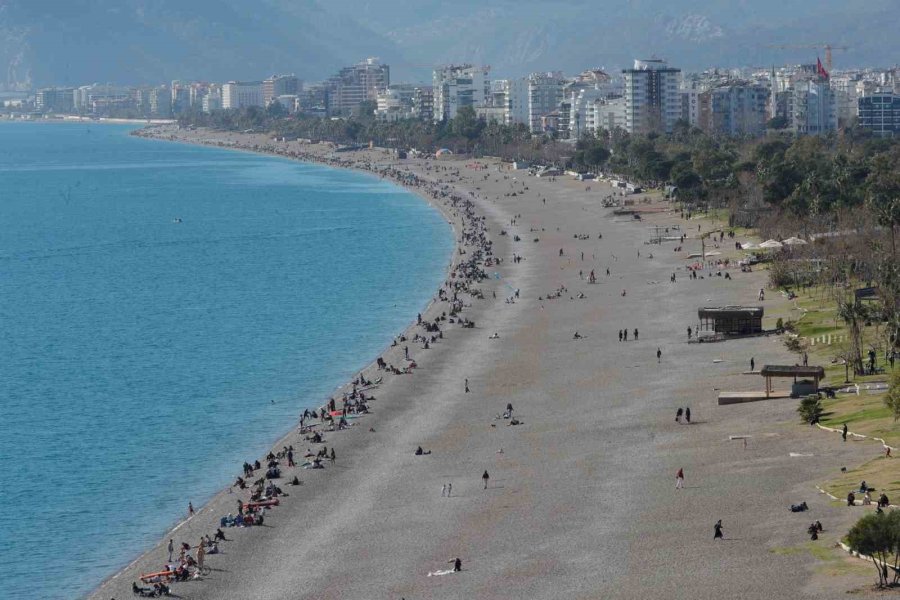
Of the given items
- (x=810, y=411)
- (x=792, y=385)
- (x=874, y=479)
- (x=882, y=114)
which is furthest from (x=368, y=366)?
(x=882, y=114)

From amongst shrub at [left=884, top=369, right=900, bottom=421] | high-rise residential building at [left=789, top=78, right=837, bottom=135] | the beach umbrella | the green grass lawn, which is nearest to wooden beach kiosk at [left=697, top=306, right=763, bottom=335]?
the beach umbrella

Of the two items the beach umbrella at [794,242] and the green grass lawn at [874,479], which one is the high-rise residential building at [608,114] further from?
the green grass lawn at [874,479]

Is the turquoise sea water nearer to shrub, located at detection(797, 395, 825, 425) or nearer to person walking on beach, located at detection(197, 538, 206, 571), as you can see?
person walking on beach, located at detection(197, 538, 206, 571)

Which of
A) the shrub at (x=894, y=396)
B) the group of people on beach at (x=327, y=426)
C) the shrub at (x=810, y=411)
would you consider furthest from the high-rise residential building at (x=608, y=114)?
the shrub at (x=894, y=396)

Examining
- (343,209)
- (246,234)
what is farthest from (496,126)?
(246,234)

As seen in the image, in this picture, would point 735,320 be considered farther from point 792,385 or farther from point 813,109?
point 813,109

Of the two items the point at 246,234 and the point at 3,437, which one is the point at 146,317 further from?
the point at 246,234
